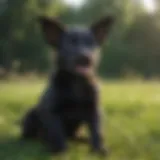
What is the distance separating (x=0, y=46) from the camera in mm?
5363

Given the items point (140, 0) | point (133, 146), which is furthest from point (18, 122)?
point (140, 0)

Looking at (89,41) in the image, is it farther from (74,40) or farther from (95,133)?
(95,133)

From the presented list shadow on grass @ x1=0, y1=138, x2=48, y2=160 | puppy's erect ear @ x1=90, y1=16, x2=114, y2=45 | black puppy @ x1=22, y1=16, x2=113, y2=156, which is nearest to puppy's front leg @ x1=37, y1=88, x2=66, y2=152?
black puppy @ x1=22, y1=16, x2=113, y2=156

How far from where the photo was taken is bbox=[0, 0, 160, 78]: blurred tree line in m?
5.07

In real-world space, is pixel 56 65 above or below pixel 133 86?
below

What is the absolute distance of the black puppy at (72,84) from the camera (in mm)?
3881

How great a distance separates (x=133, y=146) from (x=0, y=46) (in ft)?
6.57

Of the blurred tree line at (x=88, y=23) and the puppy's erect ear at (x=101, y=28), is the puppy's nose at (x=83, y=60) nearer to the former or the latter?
the puppy's erect ear at (x=101, y=28)

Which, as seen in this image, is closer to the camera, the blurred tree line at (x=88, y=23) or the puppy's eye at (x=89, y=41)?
the puppy's eye at (x=89, y=41)

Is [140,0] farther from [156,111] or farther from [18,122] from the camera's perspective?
[18,122]

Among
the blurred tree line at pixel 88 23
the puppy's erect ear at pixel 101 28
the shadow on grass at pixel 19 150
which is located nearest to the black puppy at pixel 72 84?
the puppy's erect ear at pixel 101 28

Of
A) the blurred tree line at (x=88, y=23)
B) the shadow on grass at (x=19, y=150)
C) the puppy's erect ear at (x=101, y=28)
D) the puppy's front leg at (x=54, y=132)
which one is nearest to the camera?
the shadow on grass at (x=19, y=150)

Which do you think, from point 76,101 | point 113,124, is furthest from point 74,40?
point 113,124

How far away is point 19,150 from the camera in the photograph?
12.8 ft
